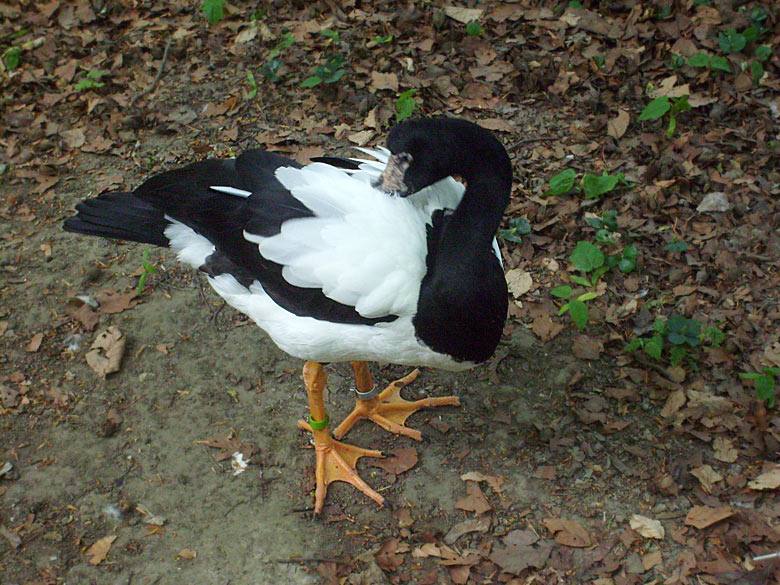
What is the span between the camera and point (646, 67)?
535 centimetres

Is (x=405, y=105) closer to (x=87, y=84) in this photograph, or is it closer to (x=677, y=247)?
(x=677, y=247)

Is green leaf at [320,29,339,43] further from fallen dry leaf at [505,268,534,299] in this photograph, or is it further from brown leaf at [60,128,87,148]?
fallen dry leaf at [505,268,534,299]

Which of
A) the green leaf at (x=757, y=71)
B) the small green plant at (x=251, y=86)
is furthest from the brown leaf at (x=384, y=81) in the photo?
the green leaf at (x=757, y=71)

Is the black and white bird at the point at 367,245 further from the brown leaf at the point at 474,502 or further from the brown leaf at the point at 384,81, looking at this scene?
the brown leaf at the point at 384,81

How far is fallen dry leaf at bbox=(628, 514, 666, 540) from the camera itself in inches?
125

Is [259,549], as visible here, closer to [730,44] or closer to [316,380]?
[316,380]

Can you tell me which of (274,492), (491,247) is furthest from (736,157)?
(274,492)

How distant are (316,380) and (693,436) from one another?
1.81 m

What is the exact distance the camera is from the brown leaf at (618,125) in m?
4.97

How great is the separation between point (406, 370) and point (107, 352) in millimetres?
1652

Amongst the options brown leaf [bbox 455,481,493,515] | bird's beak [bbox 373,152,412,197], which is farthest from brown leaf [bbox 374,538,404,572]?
bird's beak [bbox 373,152,412,197]

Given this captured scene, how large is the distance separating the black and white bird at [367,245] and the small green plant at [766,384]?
1334mm

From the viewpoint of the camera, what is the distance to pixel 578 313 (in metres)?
3.87

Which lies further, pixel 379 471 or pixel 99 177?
pixel 99 177
